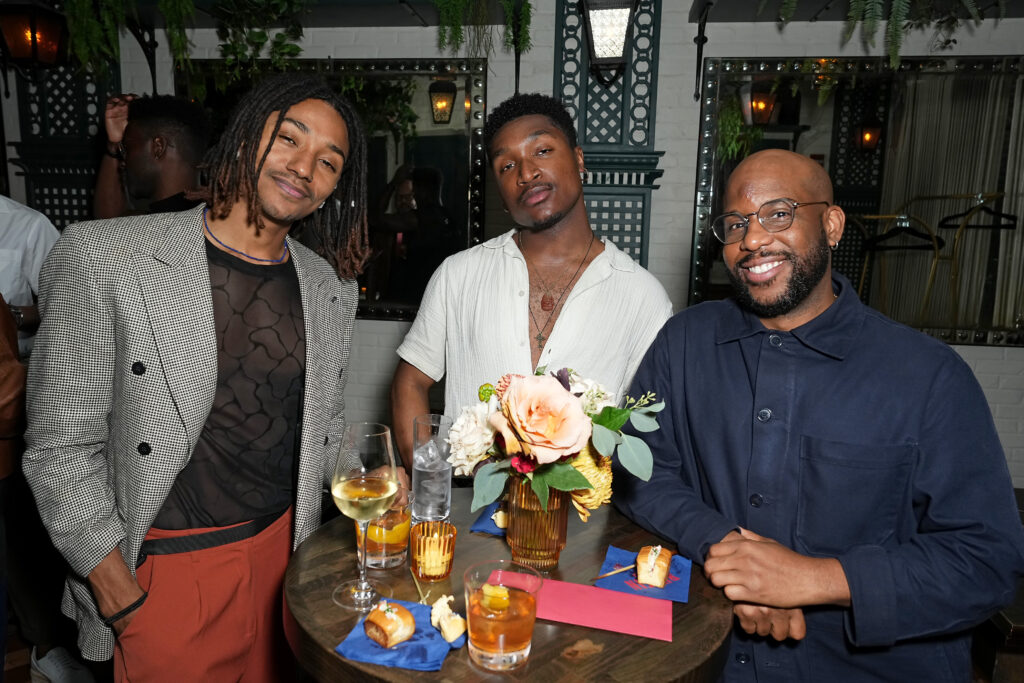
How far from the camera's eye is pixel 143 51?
4332mm

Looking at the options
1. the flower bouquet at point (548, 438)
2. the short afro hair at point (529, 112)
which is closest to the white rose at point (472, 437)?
the flower bouquet at point (548, 438)

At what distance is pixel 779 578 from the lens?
132cm

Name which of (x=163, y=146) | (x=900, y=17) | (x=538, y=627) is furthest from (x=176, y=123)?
(x=900, y=17)

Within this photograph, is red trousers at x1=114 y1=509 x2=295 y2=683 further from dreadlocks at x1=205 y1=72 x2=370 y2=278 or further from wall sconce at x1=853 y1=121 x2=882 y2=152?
wall sconce at x1=853 y1=121 x2=882 y2=152

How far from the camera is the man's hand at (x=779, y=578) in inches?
51.6

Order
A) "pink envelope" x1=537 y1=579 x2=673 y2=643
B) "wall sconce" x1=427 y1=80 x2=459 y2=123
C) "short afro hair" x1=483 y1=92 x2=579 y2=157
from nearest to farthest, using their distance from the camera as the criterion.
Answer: "pink envelope" x1=537 y1=579 x2=673 y2=643, "short afro hair" x1=483 y1=92 x2=579 y2=157, "wall sconce" x1=427 y1=80 x2=459 y2=123

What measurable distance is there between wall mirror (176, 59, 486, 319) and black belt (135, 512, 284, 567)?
2849 millimetres

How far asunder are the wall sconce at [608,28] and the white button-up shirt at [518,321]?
1758 millimetres

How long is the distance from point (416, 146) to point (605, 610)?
363cm

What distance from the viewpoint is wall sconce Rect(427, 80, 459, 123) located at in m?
4.22

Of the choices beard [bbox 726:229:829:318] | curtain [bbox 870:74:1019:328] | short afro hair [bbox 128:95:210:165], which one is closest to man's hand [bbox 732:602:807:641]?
beard [bbox 726:229:829:318]

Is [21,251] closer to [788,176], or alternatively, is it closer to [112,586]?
[112,586]

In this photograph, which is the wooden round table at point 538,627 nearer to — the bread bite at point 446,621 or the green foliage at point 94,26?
the bread bite at point 446,621

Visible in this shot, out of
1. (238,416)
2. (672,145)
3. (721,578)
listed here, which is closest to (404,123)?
(672,145)
